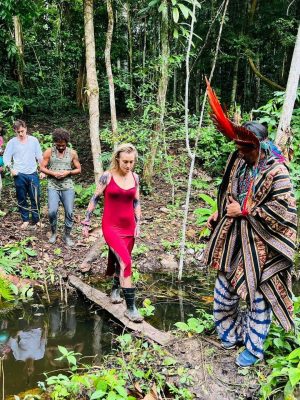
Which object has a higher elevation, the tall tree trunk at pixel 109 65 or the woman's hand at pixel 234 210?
the tall tree trunk at pixel 109 65

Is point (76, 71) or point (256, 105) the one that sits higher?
point (76, 71)

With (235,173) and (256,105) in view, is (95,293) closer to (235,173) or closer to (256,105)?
(235,173)

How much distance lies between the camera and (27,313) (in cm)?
506

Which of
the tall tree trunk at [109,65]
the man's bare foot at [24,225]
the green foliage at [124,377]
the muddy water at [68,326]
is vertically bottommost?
the muddy water at [68,326]

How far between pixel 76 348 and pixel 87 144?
877cm

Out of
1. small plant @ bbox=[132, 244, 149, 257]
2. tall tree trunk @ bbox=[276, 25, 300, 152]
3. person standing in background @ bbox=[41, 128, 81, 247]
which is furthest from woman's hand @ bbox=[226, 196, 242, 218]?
person standing in background @ bbox=[41, 128, 81, 247]

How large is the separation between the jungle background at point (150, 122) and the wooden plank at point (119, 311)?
8.4 inches

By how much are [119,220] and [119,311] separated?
1095 millimetres

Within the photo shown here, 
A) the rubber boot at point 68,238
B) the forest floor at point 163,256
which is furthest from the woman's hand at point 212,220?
the rubber boot at point 68,238

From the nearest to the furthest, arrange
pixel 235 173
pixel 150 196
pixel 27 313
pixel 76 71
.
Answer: pixel 235 173 → pixel 27 313 → pixel 150 196 → pixel 76 71

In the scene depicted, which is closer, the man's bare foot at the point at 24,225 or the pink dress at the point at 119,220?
the pink dress at the point at 119,220

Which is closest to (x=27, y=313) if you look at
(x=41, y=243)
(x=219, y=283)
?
(x=41, y=243)

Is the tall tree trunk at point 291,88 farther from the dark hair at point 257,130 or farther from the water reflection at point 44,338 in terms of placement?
the water reflection at point 44,338

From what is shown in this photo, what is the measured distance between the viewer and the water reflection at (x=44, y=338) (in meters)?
3.85
